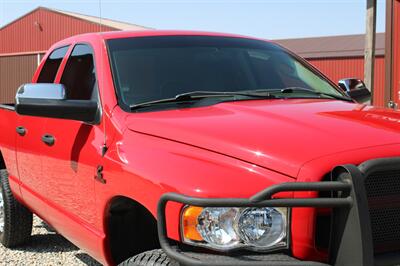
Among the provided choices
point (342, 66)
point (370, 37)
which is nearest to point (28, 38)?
point (342, 66)

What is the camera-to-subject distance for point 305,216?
6.95 ft

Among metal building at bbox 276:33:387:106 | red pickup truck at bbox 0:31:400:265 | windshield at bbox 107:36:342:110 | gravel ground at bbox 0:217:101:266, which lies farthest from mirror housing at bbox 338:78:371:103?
metal building at bbox 276:33:387:106

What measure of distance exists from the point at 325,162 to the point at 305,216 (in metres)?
0.22

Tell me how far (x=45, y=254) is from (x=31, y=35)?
3095 cm

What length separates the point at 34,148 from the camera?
4.03m

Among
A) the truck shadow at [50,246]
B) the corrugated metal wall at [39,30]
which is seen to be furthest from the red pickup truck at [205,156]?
the corrugated metal wall at [39,30]

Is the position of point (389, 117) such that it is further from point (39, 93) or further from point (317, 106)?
point (39, 93)

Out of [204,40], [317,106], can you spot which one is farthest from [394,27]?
[317,106]

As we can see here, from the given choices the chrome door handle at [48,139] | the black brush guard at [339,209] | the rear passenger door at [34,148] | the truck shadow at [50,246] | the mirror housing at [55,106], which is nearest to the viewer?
the black brush guard at [339,209]

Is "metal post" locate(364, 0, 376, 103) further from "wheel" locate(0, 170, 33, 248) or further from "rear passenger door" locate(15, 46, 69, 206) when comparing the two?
"wheel" locate(0, 170, 33, 248)

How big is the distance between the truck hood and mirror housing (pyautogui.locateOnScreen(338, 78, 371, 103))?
111 centimetres

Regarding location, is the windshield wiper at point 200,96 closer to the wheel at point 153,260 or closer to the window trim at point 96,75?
the window trim at point 96,75

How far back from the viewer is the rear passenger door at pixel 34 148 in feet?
12.9

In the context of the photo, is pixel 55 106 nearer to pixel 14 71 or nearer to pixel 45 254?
pixel 45 254
